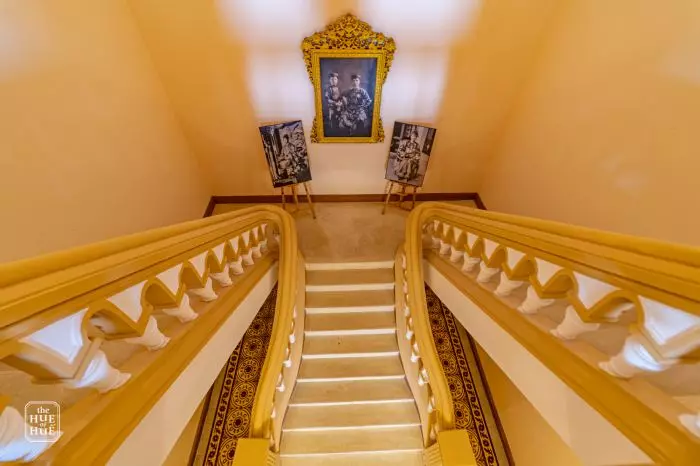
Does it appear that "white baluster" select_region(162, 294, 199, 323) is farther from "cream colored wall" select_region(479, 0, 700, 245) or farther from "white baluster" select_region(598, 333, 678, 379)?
"cream colored wall" select_region(479, 0, 700, 245)

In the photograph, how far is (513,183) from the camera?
11.8 ft

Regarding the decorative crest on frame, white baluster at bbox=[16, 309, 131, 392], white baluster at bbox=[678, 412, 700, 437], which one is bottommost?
white baluster at bbox=[678, 412, 700, 437]

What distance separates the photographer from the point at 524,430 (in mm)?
2725

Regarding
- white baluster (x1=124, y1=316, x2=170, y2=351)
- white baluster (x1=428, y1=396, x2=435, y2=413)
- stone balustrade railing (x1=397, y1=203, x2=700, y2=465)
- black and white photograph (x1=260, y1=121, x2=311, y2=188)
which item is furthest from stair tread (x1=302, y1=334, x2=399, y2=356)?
white baluster (x1=124, y1=316, x2=170, y2=351)

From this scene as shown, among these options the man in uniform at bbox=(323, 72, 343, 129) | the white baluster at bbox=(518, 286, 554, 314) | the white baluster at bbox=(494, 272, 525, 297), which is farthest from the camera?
the man in uniform at bbox=(323, 72, 343, 129)

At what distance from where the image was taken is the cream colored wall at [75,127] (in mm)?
1623

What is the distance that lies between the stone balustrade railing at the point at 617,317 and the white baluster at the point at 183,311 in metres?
1.28

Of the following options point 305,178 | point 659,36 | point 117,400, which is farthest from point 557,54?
point 117,400

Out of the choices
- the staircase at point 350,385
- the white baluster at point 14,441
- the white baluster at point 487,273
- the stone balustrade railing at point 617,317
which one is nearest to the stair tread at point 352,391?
the staircase at point 350,385

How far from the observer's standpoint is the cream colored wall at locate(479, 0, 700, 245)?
5.73 feet

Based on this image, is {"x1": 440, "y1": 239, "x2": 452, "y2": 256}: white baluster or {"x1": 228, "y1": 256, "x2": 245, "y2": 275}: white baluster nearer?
{"x1": 228, "y1": 256, "x2": 245, "y2": 275}: white baluster

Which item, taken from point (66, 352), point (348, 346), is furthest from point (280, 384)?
point (66, 352)

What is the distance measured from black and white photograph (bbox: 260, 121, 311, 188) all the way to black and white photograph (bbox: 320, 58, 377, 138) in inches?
12.7

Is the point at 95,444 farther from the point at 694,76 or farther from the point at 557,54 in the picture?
the point at 557,54
